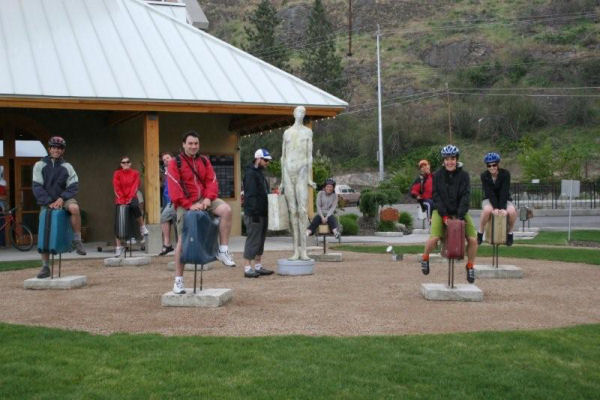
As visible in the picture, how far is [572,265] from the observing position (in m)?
13.6

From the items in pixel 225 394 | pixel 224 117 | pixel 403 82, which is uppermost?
pixel 403 82

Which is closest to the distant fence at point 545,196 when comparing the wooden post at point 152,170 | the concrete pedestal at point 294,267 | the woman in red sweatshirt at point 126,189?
the wooden post at point 152,170

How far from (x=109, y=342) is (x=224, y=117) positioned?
15192 mm

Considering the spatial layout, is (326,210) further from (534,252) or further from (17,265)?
(17,265)

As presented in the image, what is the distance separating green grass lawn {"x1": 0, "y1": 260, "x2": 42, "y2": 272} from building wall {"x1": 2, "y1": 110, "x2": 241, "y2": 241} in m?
5.24

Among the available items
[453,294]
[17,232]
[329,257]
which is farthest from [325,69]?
[453,294]

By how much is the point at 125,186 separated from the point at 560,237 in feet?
44.2

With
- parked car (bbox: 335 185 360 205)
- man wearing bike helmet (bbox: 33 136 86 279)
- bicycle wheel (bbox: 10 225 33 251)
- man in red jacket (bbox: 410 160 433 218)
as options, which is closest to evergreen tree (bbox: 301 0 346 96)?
parked car (bbox: 335 185 360 205)

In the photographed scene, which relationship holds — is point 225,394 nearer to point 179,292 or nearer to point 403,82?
point 179,292

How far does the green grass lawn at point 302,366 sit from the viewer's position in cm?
546

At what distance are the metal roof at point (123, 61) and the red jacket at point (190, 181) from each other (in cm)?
758

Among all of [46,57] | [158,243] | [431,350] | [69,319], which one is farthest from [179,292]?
[46,57]

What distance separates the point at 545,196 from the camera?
126ft

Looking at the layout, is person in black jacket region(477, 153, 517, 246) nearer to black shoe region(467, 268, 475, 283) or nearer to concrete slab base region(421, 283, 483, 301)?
black shoe region(467, 268, 475, 283)
